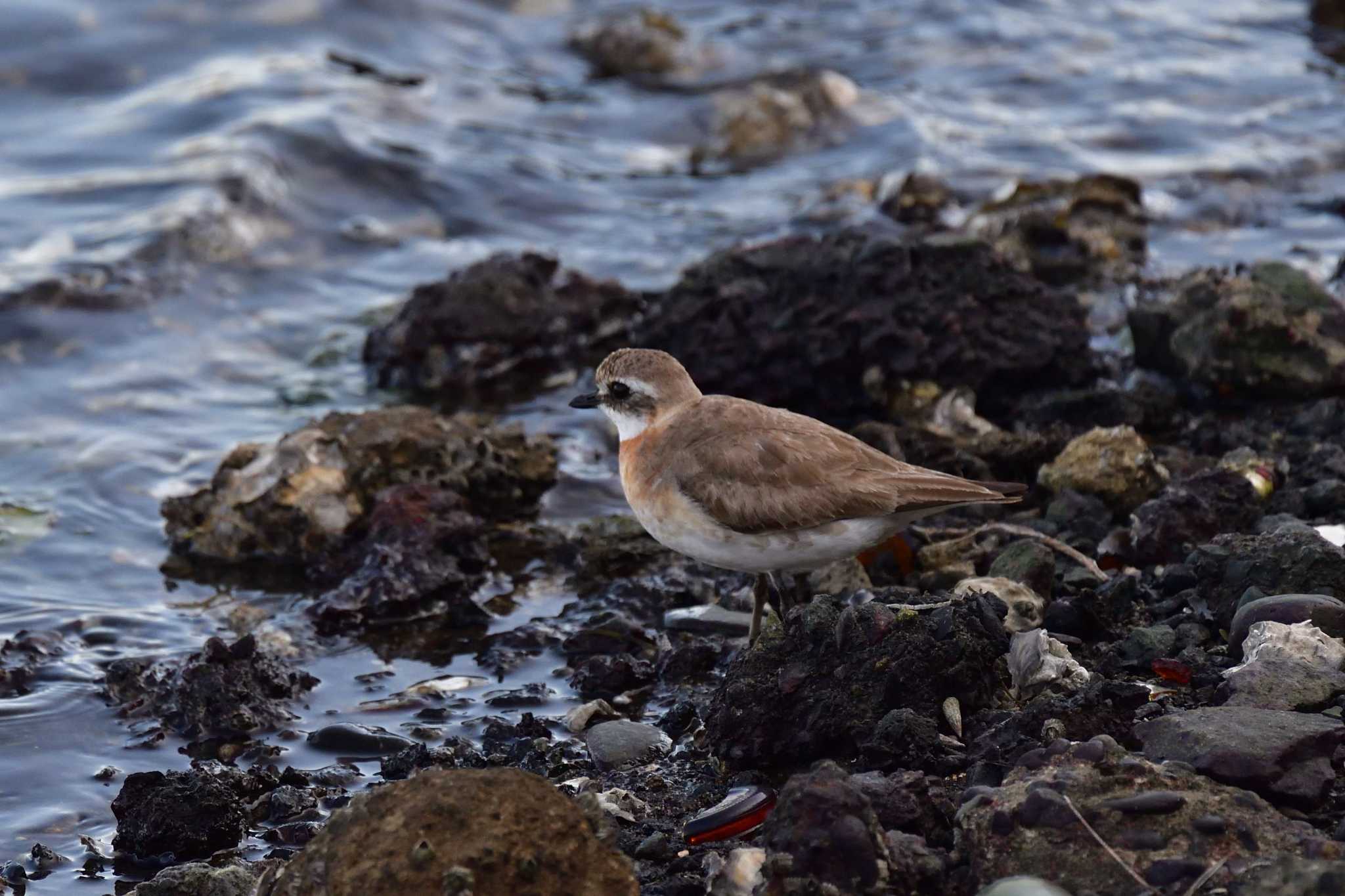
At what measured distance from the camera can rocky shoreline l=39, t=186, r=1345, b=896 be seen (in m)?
4.52

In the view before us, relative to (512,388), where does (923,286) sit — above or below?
above

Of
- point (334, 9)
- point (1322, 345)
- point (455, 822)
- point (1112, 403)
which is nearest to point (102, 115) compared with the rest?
point (334, 9)

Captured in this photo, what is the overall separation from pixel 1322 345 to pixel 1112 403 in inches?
53.5

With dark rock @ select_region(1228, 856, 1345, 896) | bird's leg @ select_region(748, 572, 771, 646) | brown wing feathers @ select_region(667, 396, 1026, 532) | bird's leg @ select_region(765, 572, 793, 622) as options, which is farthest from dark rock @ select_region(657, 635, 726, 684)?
dark rock @ select_region(1228, 856, 1345, 896)

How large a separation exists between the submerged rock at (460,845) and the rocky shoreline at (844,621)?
1 cm

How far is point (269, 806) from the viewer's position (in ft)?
20.9

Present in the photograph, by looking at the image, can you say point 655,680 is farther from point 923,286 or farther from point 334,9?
point 334,9

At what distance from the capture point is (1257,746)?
4.94 m

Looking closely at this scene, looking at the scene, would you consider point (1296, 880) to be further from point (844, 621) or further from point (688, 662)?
point (688, 662)

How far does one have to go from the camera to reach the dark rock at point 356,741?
274 inches

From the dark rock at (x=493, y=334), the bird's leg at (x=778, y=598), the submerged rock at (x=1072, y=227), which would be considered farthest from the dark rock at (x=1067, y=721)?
the submerged rock at (x=1072, y=227)

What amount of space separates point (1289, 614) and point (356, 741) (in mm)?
4091

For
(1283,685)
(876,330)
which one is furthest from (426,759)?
(876,330)

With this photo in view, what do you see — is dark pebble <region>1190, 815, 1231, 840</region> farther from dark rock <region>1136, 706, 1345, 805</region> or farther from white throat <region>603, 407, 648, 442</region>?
white throat <region>603, 407, 648, 442</region>
